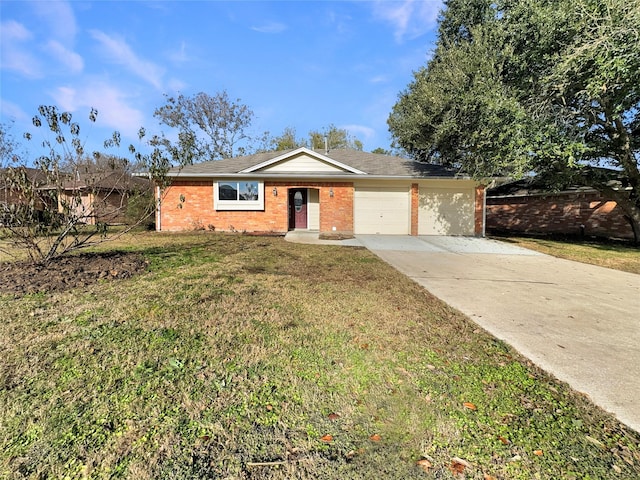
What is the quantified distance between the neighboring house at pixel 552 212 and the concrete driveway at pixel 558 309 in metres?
8.67

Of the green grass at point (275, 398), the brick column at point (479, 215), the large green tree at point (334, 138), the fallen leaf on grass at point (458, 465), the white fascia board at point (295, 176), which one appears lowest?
the fallen leaf on grass at point (458, 465)

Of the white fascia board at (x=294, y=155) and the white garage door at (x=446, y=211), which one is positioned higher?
the white fascia board at (x=294, y=155)

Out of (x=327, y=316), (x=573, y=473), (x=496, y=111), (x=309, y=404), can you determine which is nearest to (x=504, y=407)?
(x=573, y=473)

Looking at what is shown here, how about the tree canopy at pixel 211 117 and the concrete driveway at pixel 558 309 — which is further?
the tree canopy at pixel 211 117

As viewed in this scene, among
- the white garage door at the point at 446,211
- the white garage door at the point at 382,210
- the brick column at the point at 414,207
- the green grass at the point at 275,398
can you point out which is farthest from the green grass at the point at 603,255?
the green grass at the point at 275,398

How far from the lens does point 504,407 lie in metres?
2.39

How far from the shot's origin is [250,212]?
14664mm

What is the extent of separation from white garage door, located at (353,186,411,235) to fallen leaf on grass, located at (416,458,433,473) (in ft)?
43.1

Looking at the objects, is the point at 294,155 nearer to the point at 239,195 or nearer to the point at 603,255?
the point at 239,195

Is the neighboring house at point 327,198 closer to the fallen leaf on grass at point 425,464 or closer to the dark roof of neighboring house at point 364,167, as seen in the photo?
the dark roof of neighboring house at point 364,167

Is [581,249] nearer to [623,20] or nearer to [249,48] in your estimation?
[623,20]

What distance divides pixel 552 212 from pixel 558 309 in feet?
54.6

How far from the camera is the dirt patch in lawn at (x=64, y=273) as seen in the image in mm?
4899

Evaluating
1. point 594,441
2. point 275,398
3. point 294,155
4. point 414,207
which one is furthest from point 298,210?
point 594,441
